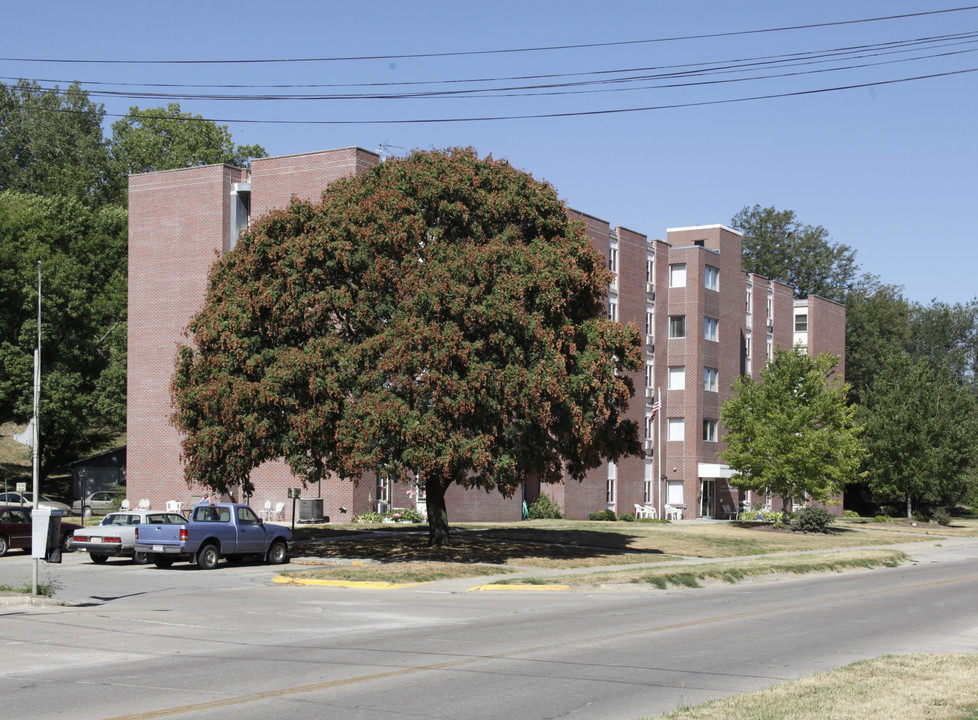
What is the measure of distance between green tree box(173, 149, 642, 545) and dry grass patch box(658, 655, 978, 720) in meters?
16.0

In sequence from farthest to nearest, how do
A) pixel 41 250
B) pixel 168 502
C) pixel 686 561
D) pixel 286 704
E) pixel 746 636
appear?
pixel 41 250 < pixel 168 502 < pixel 686 561 < pixel 746 636 < pixel 286 704

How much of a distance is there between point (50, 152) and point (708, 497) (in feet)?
181

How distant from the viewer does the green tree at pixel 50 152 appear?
260 feet

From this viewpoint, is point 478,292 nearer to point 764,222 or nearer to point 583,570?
point 583,570

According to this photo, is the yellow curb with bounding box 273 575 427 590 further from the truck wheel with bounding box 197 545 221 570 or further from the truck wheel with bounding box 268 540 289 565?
the truck wheel with bounding box 268 540 289 565

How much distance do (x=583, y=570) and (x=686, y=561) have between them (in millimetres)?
5510

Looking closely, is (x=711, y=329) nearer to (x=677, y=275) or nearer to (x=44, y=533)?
(x=677, y=275)

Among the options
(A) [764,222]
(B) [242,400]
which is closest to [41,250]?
(B) [242,400]

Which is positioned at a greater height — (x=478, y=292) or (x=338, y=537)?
(x=478, y=292)

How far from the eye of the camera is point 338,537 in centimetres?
3900

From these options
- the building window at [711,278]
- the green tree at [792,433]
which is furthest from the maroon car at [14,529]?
the building window at [711,278]

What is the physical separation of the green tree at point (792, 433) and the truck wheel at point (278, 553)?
1225 inches

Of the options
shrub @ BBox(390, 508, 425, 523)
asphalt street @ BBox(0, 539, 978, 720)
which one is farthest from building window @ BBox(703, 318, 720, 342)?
asphalt street @ BBox(0, 539, 978, 720)

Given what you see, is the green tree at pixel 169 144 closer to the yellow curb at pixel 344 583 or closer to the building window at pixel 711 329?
the building window at pixel 711 329
